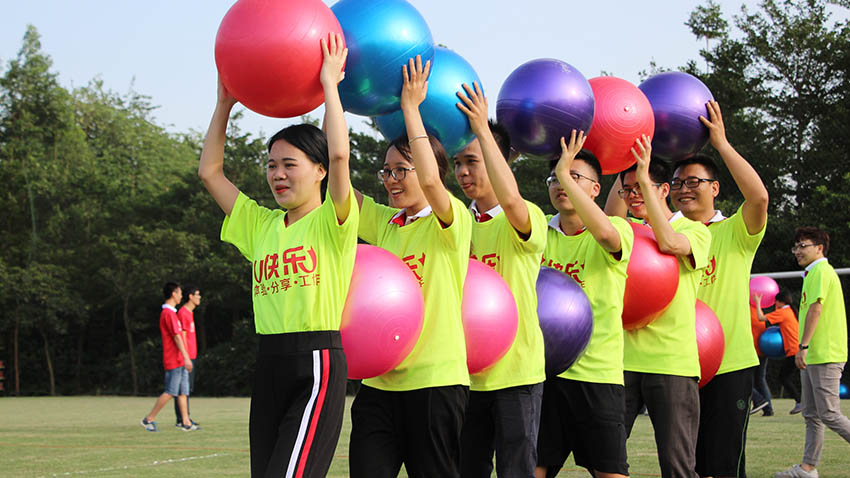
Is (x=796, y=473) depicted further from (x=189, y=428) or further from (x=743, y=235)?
(x=189, y=428)

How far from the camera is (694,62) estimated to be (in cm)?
3372

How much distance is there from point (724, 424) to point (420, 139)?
288cm

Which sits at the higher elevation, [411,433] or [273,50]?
[273,50]

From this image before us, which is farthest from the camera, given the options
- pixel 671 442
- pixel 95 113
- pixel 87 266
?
pixel 95 113

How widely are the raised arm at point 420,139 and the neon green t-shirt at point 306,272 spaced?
1.81 ft

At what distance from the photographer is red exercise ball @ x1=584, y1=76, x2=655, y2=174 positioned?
5270 millimetres

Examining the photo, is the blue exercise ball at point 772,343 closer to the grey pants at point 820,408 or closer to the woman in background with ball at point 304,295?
the grey pants at point 820,408

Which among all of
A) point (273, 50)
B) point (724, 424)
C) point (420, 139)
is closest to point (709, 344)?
point (724, 424)

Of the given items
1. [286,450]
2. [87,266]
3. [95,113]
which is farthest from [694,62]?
[95,113]

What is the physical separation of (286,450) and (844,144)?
29.4 meters

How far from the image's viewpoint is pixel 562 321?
4906 millimetres

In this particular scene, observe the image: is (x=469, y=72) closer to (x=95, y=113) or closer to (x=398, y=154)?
(x=398, y=154)

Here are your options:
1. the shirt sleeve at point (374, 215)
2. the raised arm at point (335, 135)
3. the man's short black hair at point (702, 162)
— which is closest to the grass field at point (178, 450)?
the man's short black hair at point (702, 162)

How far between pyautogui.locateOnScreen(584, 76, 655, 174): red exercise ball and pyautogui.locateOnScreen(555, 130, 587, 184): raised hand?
29cm
